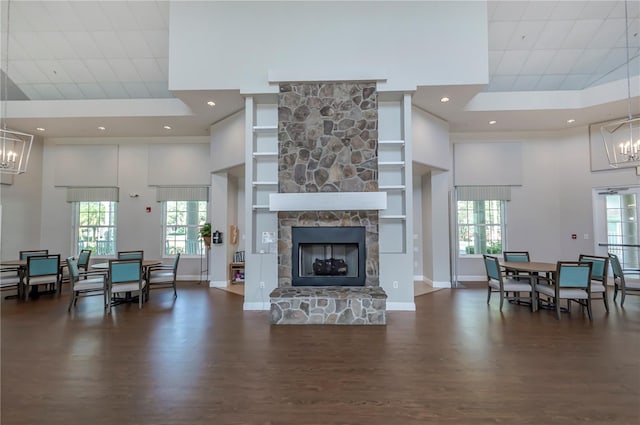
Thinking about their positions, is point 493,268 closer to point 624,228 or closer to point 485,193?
point 485,193

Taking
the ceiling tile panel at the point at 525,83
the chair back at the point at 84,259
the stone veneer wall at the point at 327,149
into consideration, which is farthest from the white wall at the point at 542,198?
the chair back at the point at 84,259

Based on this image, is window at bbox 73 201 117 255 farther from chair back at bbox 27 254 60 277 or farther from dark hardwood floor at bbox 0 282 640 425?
dark hardwood floor at bbox 0 282 640 425

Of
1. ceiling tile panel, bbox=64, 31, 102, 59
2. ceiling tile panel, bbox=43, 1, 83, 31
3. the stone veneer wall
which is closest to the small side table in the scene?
the stone veneer wall

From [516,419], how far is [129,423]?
299cm

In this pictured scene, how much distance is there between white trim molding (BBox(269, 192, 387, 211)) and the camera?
16.5 ft

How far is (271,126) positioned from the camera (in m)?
5.75

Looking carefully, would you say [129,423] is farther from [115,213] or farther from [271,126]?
[115,213]

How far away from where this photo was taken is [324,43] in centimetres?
550

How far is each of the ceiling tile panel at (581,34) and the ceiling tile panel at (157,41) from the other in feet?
27.8

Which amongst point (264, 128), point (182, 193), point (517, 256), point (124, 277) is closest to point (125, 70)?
point (182, 193)

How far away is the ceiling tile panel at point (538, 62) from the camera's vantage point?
669 centimetres

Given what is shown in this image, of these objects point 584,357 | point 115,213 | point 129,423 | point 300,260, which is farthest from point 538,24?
point 115,213

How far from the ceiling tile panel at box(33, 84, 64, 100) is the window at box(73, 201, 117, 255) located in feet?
9.38

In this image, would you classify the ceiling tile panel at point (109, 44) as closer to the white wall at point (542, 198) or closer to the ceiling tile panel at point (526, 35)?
the white wall at point (542, 198)
